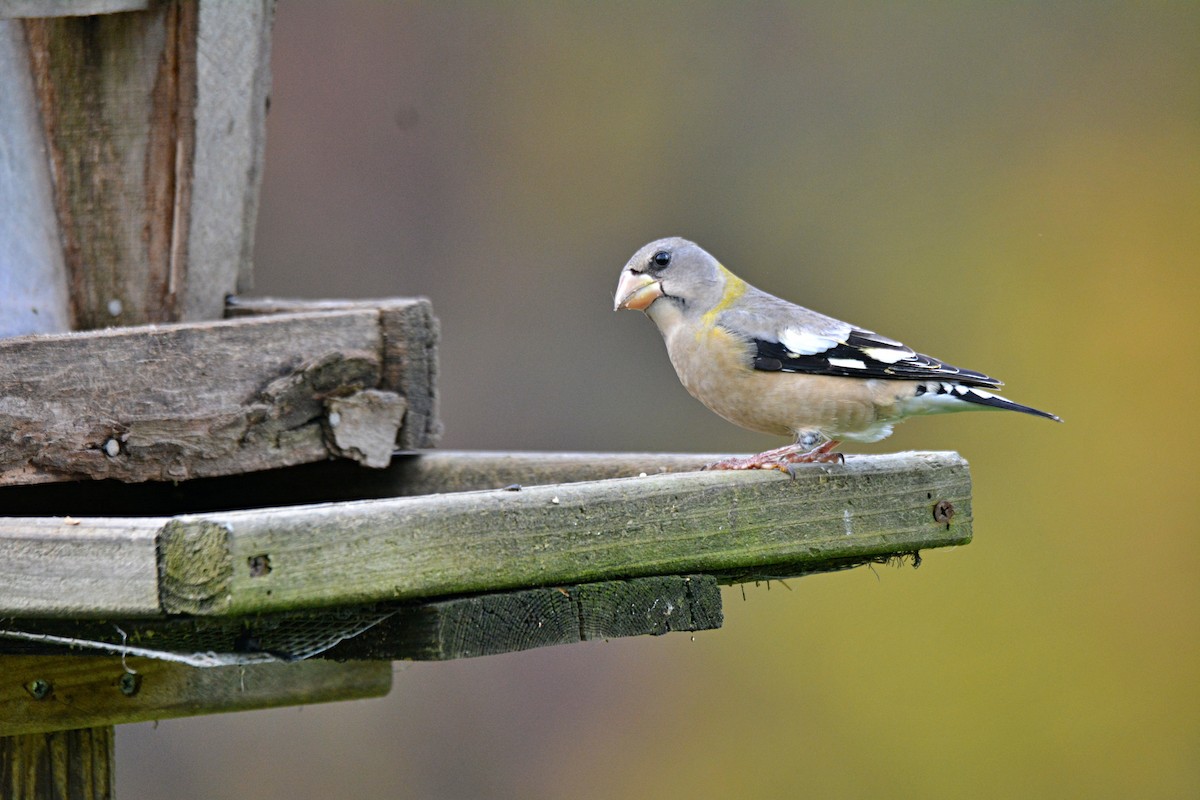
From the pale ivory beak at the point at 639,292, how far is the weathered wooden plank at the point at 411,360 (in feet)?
1.82

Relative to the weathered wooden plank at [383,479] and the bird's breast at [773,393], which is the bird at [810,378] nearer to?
the bird's breast at [773,393]

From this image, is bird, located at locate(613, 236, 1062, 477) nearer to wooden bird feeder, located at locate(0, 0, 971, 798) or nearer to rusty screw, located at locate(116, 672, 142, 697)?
wooden bird feeder, located at locate(0, 0, 971, 798)

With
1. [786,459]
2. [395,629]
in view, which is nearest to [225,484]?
[395,629]

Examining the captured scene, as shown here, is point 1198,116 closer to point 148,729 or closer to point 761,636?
point 761,636

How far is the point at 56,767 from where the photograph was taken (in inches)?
120

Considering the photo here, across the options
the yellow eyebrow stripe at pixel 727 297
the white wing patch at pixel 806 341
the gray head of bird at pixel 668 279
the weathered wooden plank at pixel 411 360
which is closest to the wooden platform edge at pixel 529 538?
the white wing patch at pixel 806 341

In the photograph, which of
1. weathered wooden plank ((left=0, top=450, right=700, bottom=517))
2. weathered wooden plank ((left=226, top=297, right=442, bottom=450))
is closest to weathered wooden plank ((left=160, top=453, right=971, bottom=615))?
weathered wooden plank ((left=0, top=450, right=700, bottom=517))

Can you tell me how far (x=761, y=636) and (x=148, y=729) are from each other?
295 centimetres

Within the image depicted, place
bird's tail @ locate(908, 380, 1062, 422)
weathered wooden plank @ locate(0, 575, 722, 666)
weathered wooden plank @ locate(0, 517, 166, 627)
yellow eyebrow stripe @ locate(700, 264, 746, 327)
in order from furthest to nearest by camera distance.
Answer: yellow eyebrow stripe @ locate(700, 264, 746, 327) < bird's tail @ locate(908, 380, 1062, 422) < weathered wooden plank @ locate(0, 575, 722, 666) < weathered wooden plank @ locate(0, 517, 166, 627)

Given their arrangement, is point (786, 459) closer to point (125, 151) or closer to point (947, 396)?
point (947, 396)

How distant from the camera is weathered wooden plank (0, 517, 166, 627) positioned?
2078mm

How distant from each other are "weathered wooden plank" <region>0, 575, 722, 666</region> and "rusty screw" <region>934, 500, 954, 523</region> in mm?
736

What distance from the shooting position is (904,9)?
770 centimetres

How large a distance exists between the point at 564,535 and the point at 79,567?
846 mm
